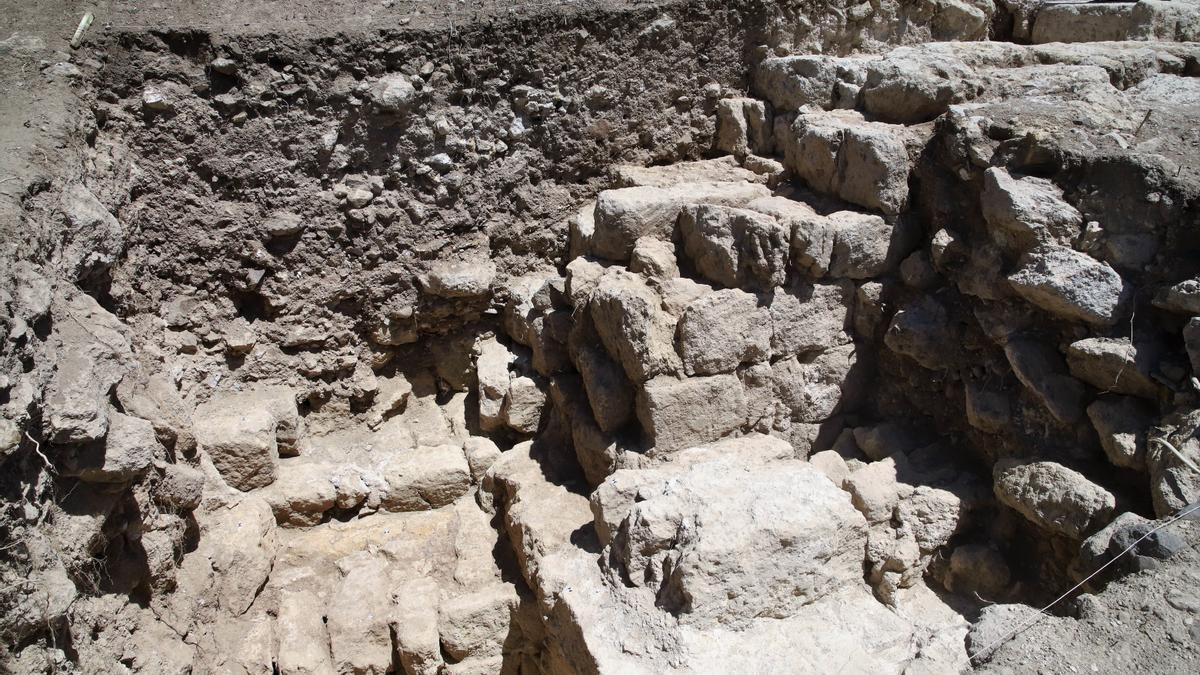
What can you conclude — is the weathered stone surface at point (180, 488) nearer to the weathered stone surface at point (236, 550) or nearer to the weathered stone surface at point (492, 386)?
the weathered stone surface at point (236, 550)

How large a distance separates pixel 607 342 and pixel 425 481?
1415 mm

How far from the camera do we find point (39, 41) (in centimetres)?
447

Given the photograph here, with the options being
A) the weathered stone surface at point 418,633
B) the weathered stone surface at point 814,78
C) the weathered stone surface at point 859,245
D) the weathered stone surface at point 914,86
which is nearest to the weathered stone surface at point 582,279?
the weathered stone surface at point 859,245

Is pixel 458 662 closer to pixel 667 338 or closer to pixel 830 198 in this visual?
pixel 667 338

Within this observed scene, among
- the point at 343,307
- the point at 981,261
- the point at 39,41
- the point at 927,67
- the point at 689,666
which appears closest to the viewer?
the point at 689,666

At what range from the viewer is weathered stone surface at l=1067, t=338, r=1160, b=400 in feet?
11.9

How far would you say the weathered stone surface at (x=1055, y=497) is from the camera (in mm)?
3576

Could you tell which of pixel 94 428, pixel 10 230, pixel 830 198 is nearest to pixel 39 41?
pixel 10 230

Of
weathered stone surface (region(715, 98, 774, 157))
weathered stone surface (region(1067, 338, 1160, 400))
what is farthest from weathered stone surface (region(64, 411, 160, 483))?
weathered stone surface (region(1067, 338, 1160, 400))

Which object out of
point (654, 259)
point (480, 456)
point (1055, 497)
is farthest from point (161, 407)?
point (1055, 497)

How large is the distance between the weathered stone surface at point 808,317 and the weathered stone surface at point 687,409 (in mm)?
352

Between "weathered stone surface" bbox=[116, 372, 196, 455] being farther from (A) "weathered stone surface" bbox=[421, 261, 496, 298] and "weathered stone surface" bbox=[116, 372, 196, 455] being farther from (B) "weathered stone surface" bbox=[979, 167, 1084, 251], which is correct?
(B) "weathered stone surface" bbox=[979, 167, 1084, 251]

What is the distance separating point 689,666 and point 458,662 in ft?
5.18

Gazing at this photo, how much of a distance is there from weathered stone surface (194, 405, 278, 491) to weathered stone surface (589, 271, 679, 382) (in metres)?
1.92
